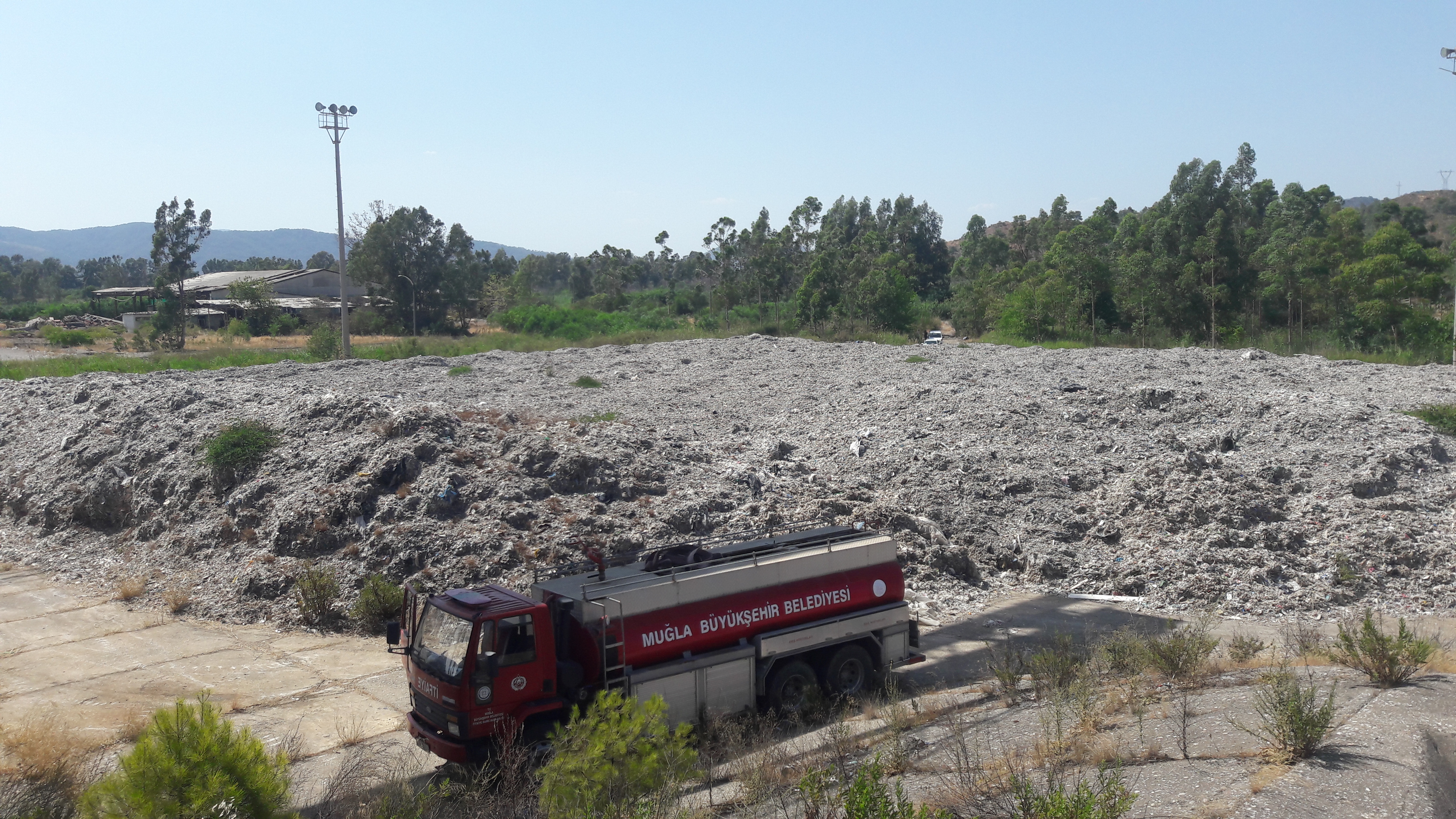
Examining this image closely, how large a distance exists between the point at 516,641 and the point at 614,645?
35.9 inches

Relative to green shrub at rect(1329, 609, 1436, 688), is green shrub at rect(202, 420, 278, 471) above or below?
above

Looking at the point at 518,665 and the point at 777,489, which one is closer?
the point at 518,665

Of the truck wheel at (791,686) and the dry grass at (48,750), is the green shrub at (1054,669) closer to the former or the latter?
the truck wheel at (791,686)

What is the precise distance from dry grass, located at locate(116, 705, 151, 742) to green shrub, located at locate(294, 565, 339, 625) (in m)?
3.07

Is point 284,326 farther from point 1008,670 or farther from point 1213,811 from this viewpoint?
point 1213,811

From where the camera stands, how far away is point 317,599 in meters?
14.0

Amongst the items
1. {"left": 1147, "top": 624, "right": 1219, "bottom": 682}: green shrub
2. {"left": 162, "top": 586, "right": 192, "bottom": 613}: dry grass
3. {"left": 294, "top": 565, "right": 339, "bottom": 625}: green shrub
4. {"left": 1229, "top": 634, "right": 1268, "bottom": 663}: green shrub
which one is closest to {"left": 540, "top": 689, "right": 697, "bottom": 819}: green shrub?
{"left": 1147, "top": 624, "right": 1219, "bottom": 682}: green shrub

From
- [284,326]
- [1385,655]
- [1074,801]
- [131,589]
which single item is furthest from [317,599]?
[284,326]

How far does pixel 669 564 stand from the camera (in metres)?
10.4

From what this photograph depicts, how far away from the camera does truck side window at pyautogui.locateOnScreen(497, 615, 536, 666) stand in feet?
27.9

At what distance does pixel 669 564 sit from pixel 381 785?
3.54 m

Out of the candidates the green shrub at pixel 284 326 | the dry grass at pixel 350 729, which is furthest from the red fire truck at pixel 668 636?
the green shrub at pixel 284 326

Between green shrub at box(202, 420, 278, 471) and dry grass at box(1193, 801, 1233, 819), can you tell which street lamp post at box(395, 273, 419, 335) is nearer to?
green shrub at box(202, 420, 278, 471)

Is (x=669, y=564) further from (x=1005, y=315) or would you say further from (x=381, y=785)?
(x=1005, y=315)
